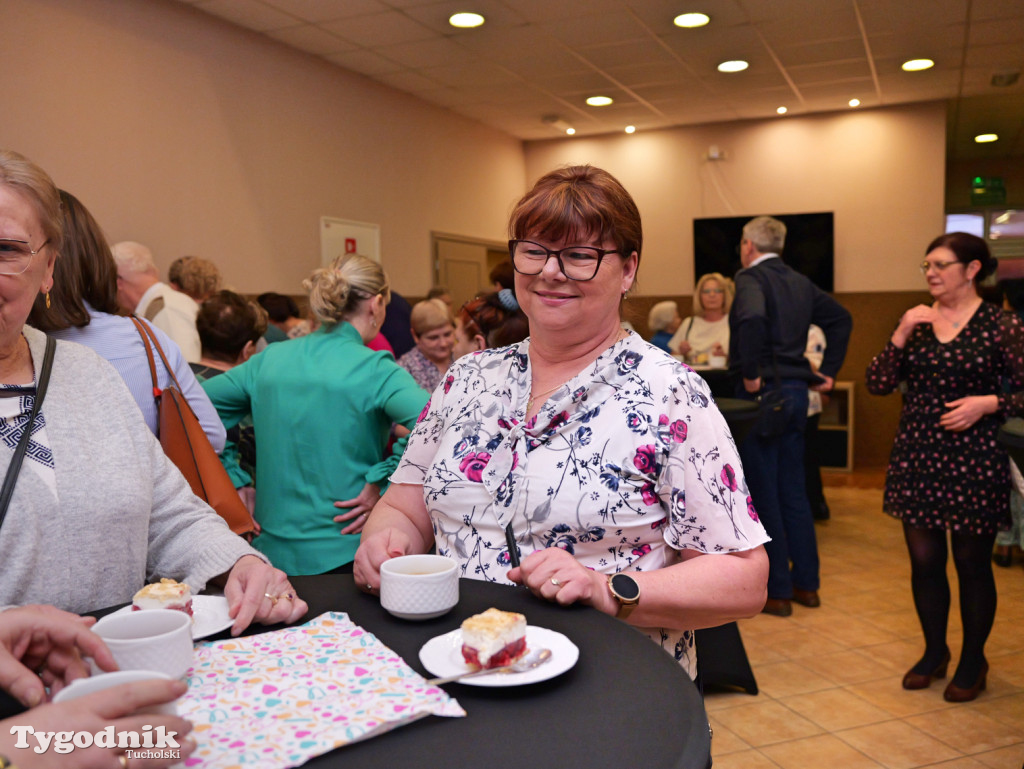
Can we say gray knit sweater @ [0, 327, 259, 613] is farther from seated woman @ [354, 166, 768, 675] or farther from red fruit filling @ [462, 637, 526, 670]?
red fruit filling @ [462, 637, 526, 670]

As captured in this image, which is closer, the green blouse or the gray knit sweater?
the gray knit sweater

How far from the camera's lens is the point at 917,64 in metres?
6.45

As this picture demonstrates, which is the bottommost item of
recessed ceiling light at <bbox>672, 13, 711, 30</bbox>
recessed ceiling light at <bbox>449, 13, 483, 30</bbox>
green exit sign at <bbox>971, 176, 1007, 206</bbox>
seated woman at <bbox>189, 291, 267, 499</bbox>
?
seated woman at <bbox>189, 291, 267, 499</bbox>

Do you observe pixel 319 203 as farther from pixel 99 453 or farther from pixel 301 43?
pixel 99 453

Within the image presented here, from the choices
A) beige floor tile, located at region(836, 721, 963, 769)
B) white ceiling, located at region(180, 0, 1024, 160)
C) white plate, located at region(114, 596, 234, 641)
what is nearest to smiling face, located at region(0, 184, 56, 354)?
white plate, located at region(114, 596, 234, 641)

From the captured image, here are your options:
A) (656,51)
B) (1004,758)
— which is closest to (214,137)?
(656,51)

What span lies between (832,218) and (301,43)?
5180 mm

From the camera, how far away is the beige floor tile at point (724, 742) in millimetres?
2639

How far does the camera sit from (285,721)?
2.87ft

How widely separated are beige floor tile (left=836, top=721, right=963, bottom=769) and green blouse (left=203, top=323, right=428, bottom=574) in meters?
1.78

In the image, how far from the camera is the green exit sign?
10.9 meters

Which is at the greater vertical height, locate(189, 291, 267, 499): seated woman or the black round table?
locate(189, 291, 267, 499): seated woman

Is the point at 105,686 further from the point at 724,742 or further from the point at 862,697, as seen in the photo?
the point at 862,697

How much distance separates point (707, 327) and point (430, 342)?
9.17 feet
